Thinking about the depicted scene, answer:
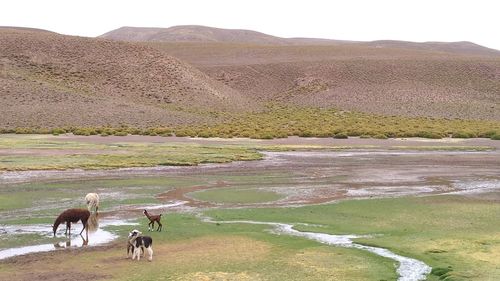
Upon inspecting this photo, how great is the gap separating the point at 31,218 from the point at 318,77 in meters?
111

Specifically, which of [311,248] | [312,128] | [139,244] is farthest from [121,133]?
[139,244]

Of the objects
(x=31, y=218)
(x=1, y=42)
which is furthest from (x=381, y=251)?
(x=1, y=42)

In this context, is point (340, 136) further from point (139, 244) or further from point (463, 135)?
point (139, 244)

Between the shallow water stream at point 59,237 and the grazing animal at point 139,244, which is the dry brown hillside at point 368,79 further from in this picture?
the grazing animal at point 139,244

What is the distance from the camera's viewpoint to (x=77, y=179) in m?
33.4

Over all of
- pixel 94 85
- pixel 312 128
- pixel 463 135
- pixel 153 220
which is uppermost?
pixel 94 85

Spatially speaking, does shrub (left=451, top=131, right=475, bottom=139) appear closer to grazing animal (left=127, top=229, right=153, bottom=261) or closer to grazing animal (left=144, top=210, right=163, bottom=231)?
grazing animal (left=144, top=210, right=163, bottom=231)

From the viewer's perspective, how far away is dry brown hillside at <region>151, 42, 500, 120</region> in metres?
111

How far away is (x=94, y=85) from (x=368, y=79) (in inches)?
1970

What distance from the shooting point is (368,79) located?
126m

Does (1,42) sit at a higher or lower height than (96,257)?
higher

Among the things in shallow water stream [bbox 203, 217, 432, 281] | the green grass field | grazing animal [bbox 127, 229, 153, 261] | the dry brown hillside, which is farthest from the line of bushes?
grazing animal [bbox 127, 229, 153, 261]

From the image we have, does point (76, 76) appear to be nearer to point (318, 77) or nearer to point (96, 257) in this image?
point (318, 77)

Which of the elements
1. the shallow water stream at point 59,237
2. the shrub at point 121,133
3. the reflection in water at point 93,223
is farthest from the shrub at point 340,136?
the reflection in water at point 93,223
